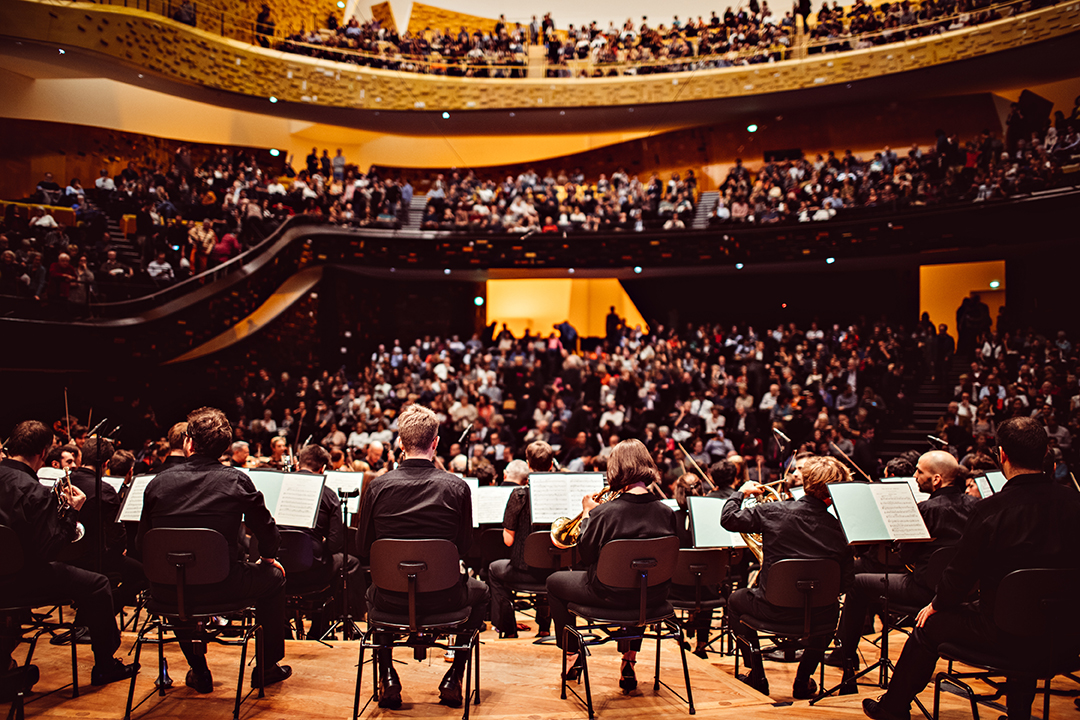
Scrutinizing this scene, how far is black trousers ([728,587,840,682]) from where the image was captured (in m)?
3.56

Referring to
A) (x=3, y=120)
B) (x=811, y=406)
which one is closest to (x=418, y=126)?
(x=3, y=120)

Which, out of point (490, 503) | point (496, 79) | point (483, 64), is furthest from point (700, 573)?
point (483, 64)

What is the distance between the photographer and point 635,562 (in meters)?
3.27

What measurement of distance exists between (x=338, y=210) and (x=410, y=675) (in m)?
13.0

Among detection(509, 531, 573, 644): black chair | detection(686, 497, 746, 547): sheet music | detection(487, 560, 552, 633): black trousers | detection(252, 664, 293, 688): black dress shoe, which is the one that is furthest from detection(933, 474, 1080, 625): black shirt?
detection(252, 664, 293, 688): black dress shoe

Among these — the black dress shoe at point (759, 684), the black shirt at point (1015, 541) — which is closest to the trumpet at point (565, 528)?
the black dress shoe at point (759, 684)

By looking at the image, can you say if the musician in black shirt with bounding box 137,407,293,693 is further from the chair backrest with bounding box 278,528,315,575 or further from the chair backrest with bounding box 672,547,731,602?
the chair backrest with bounding box 672,547,731,602

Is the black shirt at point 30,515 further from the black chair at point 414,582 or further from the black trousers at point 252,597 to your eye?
the black chair at point 414,582

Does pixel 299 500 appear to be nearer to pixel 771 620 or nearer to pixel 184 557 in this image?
pixel 184 557

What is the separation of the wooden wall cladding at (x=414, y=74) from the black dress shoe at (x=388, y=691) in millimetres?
14105

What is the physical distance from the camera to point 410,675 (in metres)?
3.83

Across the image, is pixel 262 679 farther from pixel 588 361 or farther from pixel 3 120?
pixel 3 120

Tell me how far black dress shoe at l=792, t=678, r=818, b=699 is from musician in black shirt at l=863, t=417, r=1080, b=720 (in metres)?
→ 0.92

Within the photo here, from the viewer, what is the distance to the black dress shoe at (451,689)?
3346mm
